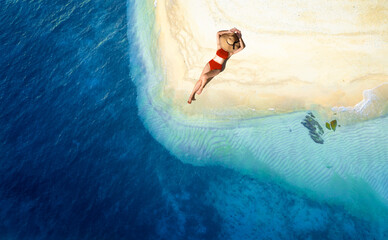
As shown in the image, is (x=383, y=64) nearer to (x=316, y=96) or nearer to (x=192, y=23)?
(x=316, y=96)

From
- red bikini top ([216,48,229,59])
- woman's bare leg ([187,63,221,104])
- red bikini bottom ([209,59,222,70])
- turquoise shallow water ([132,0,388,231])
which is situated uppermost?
red bikini top ([216,48,229,59])

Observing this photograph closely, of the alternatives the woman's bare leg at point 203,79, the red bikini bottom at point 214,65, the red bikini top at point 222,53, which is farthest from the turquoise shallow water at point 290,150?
the red bikini top at point 222,53

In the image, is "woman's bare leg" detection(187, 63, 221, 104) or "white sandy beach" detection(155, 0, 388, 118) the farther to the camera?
"woman's bare leg" detection(187, 63, 221, 104)

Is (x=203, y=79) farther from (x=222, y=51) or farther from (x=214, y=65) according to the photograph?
(x=222, y=51)

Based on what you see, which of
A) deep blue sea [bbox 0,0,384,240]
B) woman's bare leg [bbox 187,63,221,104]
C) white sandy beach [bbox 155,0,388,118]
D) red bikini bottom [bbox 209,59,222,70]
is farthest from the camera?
woman's bare leg [bbox 187,63,221,104]

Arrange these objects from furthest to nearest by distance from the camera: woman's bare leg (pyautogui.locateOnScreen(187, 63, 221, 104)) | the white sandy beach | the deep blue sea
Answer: woman's bare leg (pyautogui.locateOnScreen(187, 63, 221, 104)) → the deep blue sea → the white sandy beach

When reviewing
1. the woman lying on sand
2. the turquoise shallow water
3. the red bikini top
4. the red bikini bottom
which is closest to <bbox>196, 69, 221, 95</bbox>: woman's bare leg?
the woman lying on sand

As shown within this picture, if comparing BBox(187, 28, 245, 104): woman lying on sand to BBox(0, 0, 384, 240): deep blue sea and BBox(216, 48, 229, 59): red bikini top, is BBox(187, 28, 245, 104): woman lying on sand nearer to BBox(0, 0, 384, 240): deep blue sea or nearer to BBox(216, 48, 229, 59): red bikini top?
BBox(216, 48, 229, 59): red bikini top
